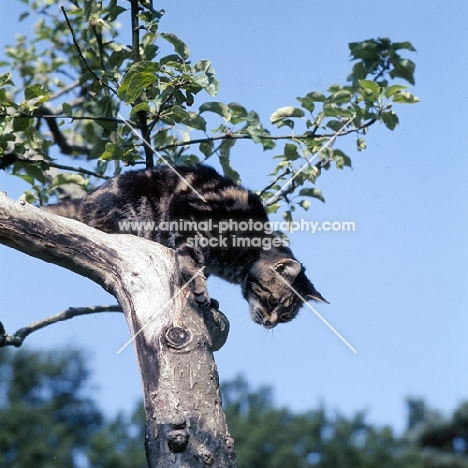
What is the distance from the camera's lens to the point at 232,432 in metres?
9.95

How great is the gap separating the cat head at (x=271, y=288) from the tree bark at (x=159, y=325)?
1.03 m

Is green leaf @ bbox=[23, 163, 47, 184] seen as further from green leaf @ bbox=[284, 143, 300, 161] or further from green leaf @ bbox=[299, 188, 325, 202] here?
green leaf @ bbox=[299, 188, 325, 202]

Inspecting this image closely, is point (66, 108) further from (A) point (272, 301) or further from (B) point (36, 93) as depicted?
(A) point (272, 301)

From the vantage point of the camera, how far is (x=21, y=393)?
33.7ft

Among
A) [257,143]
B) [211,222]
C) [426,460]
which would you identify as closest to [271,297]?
[211,222]

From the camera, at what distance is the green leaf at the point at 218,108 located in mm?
4004

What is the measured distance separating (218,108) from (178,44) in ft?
1.88

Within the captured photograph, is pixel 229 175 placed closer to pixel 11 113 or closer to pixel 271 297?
pixel 271 297

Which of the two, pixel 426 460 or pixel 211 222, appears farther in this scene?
pixel 426 460

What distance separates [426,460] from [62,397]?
5596 mm

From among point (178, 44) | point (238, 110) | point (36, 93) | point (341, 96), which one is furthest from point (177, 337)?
point (341, 96)

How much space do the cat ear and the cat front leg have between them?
2.17 feet

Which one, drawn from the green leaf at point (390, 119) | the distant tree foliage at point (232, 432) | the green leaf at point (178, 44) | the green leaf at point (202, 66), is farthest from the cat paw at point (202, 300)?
the distant tree foliage at point (232, 432)

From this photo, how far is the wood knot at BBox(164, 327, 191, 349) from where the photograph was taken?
9.13 feet
